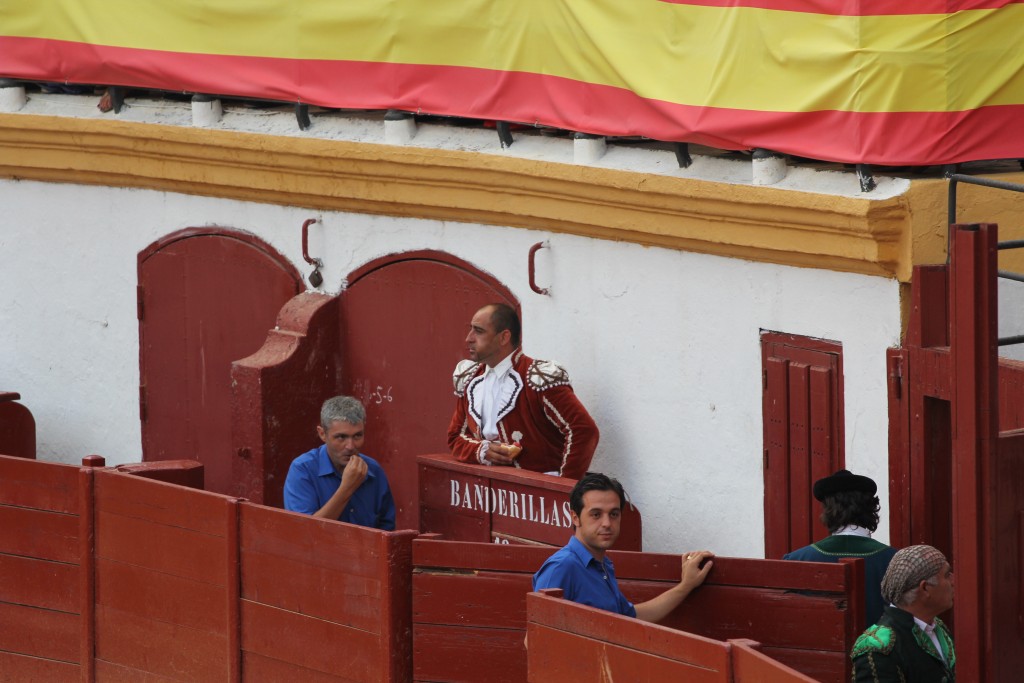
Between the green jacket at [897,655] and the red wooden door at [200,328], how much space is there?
19.7ft

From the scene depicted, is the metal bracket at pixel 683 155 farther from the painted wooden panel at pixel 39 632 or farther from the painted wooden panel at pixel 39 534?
the painted wooden panel at pixel 39 632

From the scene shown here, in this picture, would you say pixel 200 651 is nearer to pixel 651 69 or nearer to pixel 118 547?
pixel 118 547

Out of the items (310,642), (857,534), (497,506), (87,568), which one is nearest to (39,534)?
(87,568)

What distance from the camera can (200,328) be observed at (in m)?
12.5

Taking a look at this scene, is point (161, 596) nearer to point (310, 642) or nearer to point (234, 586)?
point (234, 586)

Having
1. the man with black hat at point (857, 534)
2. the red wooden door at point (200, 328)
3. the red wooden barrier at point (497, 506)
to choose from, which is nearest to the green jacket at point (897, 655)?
the man with black hat at point (857, 534)

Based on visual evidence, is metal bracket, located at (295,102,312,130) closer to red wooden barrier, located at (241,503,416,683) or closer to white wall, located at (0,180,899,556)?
white wall, located at (0,180,899,556)

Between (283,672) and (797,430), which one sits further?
(797,430)

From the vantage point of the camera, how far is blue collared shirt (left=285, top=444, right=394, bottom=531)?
930cm

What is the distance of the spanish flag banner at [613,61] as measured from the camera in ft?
26.8

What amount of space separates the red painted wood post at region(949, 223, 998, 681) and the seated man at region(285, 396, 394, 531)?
10.7 ft

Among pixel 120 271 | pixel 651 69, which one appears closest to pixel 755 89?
pixel 651 69

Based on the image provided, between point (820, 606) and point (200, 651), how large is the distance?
321 cm

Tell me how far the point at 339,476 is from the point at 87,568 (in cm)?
138
